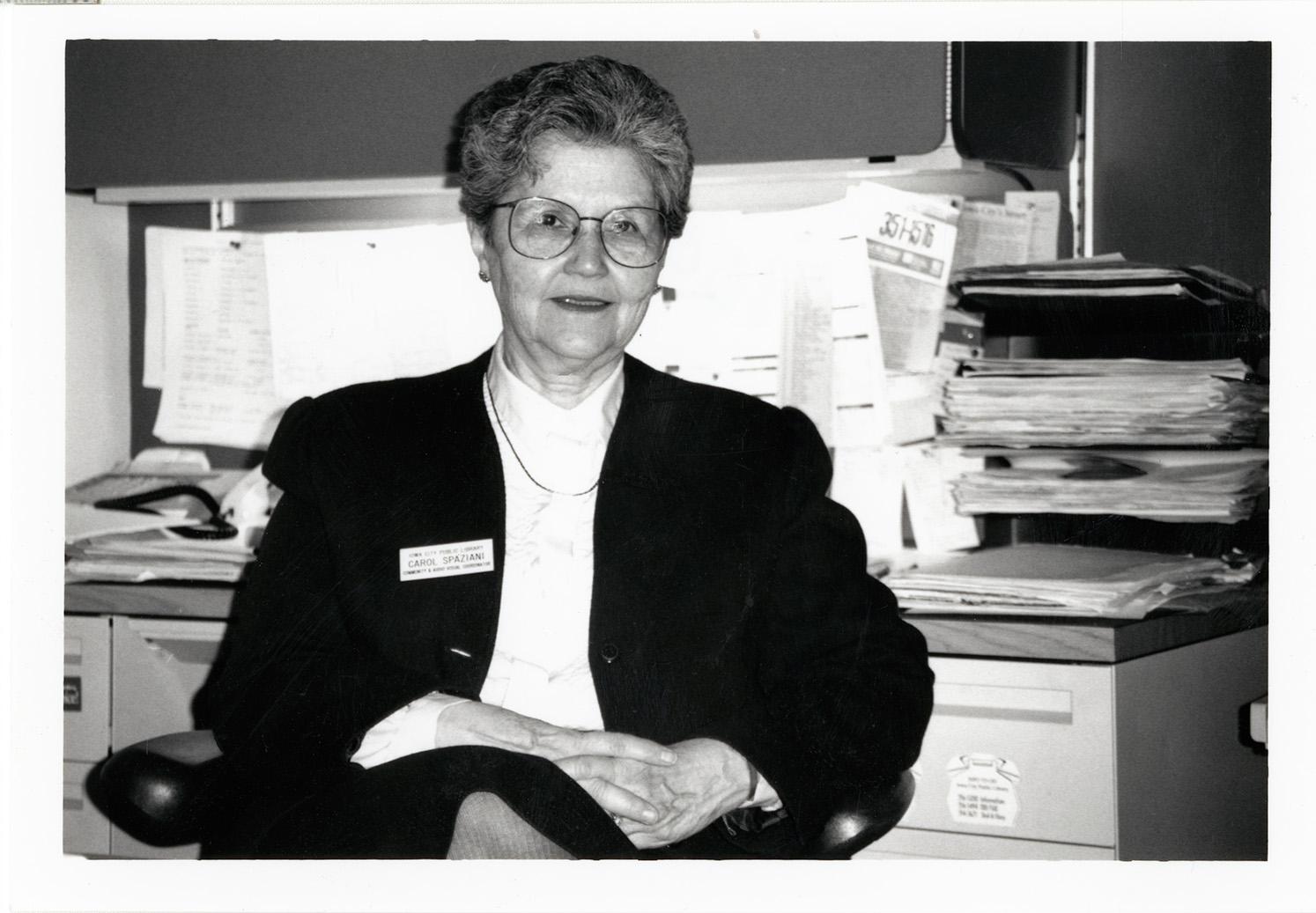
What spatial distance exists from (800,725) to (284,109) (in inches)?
44.2

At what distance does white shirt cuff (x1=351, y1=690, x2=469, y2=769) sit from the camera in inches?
49.1

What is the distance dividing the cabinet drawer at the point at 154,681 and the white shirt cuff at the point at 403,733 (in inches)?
16.8

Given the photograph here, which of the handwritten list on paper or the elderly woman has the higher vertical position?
the handwritten list on paper

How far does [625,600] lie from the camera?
132 cm

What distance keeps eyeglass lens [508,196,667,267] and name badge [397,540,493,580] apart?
1.02 ft

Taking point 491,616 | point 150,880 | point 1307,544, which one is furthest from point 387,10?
point 1307,544

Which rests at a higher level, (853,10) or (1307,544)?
(853,10)

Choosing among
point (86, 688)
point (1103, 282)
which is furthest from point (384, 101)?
point (1103, 282)

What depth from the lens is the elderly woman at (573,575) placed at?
1.24 m

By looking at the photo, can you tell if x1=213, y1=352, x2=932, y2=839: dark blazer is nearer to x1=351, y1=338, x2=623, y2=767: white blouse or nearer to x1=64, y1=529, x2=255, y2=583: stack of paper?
x1=351, y1=338, x2=623, y2=767: white blouse

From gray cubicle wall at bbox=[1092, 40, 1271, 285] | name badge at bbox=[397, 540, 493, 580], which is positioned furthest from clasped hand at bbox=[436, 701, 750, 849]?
gray cubicle wall at bbox=[1092, 40, 1271, 285]

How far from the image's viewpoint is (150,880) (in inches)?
Answer: 52.8

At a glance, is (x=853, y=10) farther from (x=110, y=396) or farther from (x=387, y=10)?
(x=110, y=396)

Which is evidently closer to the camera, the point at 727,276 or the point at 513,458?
the point at 513,458
